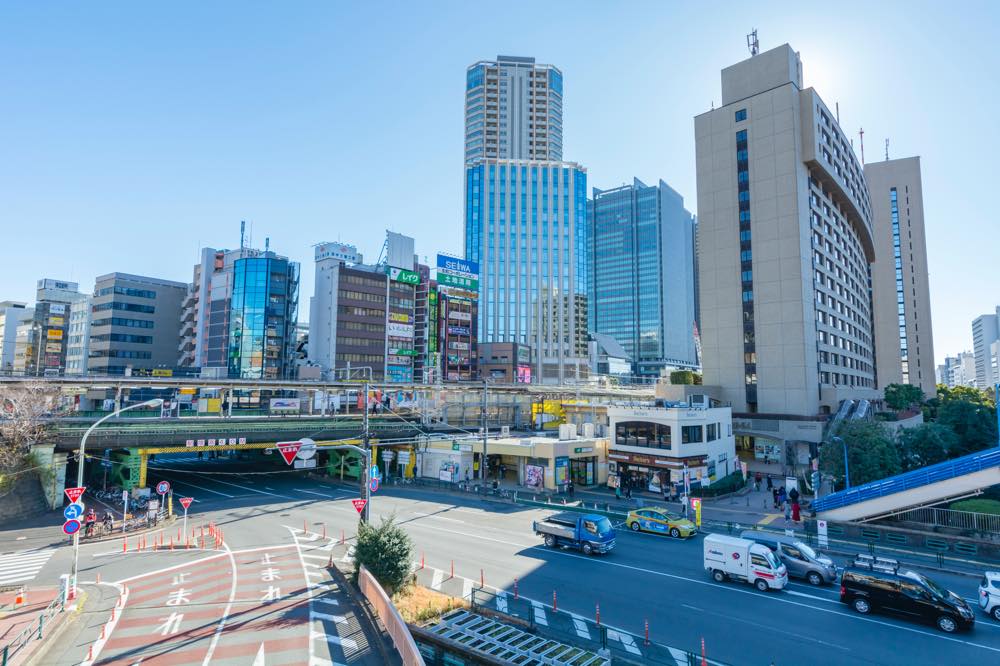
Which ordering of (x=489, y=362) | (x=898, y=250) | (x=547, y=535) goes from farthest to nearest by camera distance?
(x=489, y=362), (x=898, y=250), (x=547, y=535)

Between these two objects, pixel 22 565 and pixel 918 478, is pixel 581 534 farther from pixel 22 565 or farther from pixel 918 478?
pixel 22 565

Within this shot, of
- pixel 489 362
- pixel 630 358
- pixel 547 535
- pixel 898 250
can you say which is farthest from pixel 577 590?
pixel 630 358

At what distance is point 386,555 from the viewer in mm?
21281

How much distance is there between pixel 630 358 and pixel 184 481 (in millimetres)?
160536

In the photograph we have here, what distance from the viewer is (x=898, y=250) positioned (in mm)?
128125

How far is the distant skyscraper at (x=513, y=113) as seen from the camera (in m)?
180

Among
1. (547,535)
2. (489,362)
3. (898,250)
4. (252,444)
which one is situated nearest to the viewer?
(547,535)

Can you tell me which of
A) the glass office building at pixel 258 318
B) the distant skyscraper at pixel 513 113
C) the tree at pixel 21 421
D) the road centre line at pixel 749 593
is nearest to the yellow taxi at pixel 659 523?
the road centre line at pixel 749 593

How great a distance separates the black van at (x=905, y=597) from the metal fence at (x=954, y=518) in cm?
1318

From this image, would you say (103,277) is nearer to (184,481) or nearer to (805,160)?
(184,481)

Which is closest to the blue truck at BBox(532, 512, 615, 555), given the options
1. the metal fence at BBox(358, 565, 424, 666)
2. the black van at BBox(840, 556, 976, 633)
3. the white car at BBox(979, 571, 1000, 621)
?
the black van at BBox(840, 556, 976, 633)

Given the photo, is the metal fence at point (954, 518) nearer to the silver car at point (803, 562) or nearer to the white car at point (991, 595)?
the white car at point (991, 595)

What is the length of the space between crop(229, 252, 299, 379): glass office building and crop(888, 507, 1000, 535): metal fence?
93148mm

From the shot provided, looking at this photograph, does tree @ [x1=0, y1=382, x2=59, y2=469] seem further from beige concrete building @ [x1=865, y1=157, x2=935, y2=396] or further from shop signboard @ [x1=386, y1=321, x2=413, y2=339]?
beige concrete building @ [x1=865, y1=157, x2=935, y2=396]
